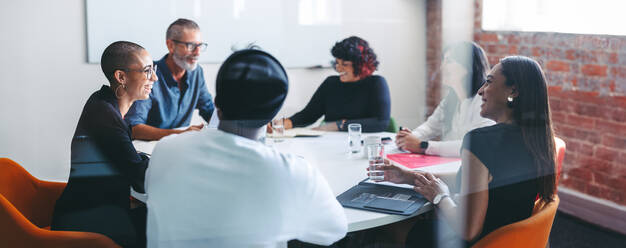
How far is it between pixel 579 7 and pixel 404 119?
3.34 feet

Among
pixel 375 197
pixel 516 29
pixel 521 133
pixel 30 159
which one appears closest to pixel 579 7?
pixel 516 29

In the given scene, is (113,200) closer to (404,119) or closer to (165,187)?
(165,187)

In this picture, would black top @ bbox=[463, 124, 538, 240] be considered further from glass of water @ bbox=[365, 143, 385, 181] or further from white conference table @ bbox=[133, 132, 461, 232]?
glass of water @ bbox=[365, 143, 385, 181]

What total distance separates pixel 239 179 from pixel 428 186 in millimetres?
773

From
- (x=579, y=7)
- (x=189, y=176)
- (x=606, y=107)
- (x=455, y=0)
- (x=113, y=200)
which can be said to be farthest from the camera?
(x=455, y=0)

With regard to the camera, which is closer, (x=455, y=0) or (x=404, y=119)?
(x=404, y=119)

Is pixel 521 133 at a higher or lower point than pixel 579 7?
lower

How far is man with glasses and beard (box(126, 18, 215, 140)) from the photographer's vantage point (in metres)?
1.69

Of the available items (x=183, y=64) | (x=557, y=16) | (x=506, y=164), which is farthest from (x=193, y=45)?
A: (x=557, y=16)

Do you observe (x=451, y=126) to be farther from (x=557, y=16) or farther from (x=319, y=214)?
(x=319, y=214)

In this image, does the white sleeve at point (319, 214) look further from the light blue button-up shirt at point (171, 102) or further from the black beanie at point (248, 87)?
the light blue button-up shirt at point (171, 102)

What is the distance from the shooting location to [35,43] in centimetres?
153

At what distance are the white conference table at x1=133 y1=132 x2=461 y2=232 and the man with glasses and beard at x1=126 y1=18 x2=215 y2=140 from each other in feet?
0.31

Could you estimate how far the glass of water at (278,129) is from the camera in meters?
2.51
